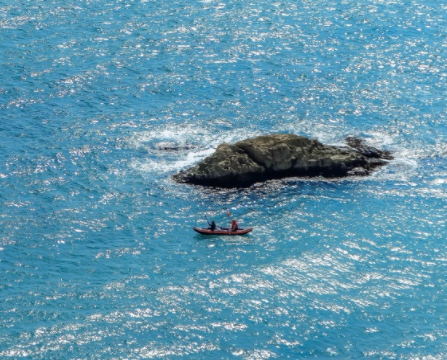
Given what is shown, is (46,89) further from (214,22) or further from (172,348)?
(172,348)

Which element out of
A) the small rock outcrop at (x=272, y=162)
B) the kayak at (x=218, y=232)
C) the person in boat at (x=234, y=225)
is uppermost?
the small rock outcrop at (x=272, y=162)

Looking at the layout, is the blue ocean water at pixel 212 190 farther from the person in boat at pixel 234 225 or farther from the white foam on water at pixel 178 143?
the person in boat at pixel 234 225

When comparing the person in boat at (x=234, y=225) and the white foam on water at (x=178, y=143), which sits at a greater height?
the white foam on water at (x=178, y=143)

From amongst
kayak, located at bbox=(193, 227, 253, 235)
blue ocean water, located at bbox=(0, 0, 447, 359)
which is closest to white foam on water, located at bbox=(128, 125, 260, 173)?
blue ocean water, located at bbox=(0, 0, 447, 359)

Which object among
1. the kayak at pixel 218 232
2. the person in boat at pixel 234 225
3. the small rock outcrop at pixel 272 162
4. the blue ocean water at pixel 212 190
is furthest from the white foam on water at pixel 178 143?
the person in boat at pixel 234 225

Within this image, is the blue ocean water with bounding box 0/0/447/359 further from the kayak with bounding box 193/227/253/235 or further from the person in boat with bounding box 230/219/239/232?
the person in boat with bounding box 230/219/239/232

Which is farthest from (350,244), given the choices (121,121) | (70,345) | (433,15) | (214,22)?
A: (433,15)
